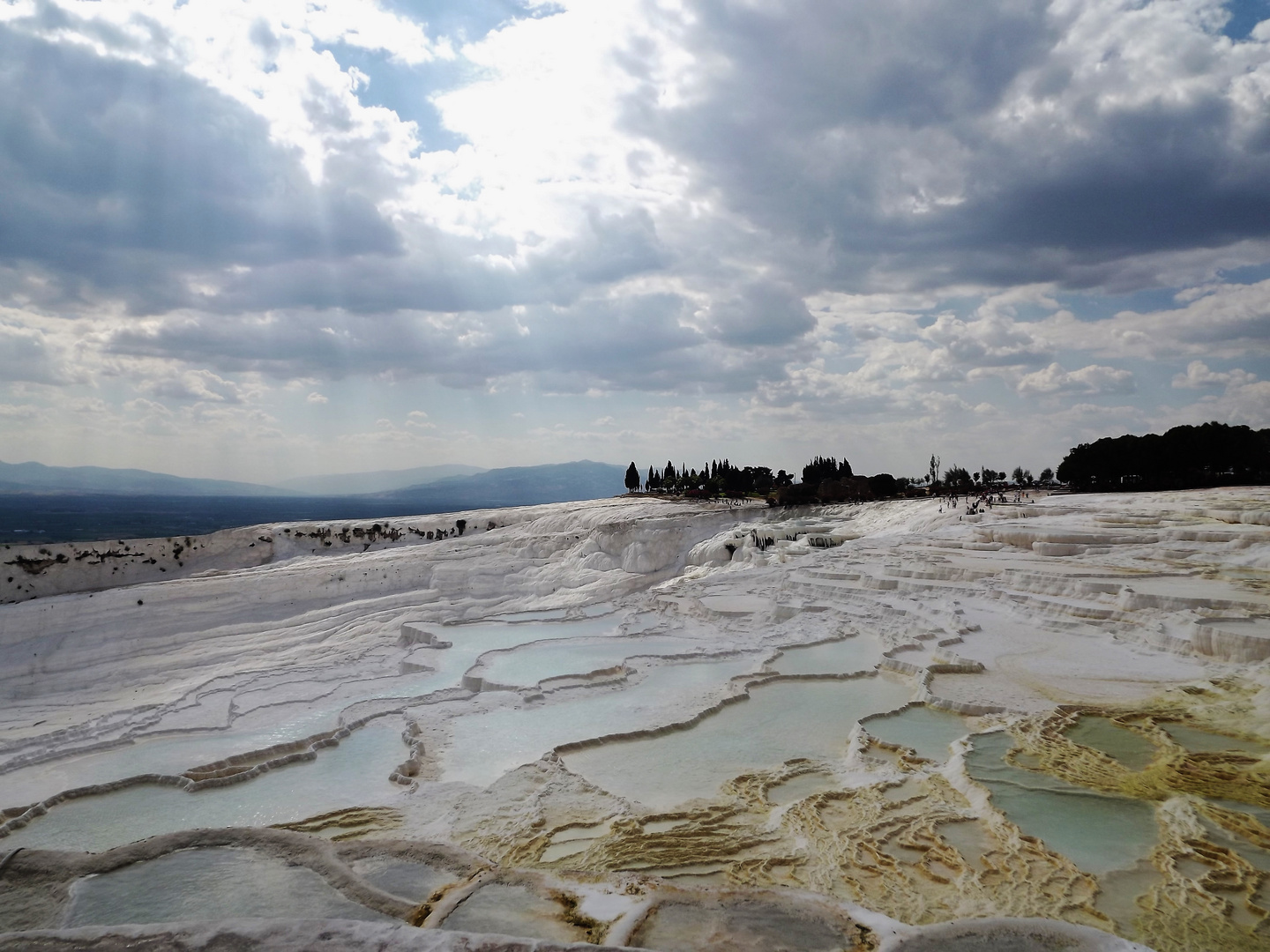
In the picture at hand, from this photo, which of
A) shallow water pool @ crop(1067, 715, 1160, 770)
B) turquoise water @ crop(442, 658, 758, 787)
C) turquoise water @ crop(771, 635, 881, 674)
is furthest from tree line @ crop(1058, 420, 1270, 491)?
turquoise water @ crop(442, 658, 758, 787)

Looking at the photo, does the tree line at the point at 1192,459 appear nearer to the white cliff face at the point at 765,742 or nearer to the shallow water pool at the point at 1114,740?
the white cliff face at the point at 765,742

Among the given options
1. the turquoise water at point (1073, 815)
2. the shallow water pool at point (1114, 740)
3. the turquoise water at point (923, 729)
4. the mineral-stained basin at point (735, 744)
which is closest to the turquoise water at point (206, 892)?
the mineral-stained basin at point (735, 744)

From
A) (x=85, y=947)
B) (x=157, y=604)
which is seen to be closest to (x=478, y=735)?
(x=85, y=947)

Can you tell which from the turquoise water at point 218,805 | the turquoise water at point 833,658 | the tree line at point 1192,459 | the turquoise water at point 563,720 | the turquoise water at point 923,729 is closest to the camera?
the turquoise water at point 218,805

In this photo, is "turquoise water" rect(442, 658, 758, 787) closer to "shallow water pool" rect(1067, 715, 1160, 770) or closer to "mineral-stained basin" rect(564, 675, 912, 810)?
"mineral-stained basin" rect(564, 675, 912, 810)

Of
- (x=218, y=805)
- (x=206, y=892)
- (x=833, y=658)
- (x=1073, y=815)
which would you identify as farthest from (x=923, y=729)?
(x=218, y=805)

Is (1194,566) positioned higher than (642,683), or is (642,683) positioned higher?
(1194,566)

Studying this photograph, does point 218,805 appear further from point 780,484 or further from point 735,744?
point 780,484

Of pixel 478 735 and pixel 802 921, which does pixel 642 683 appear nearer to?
pixel 478 735
